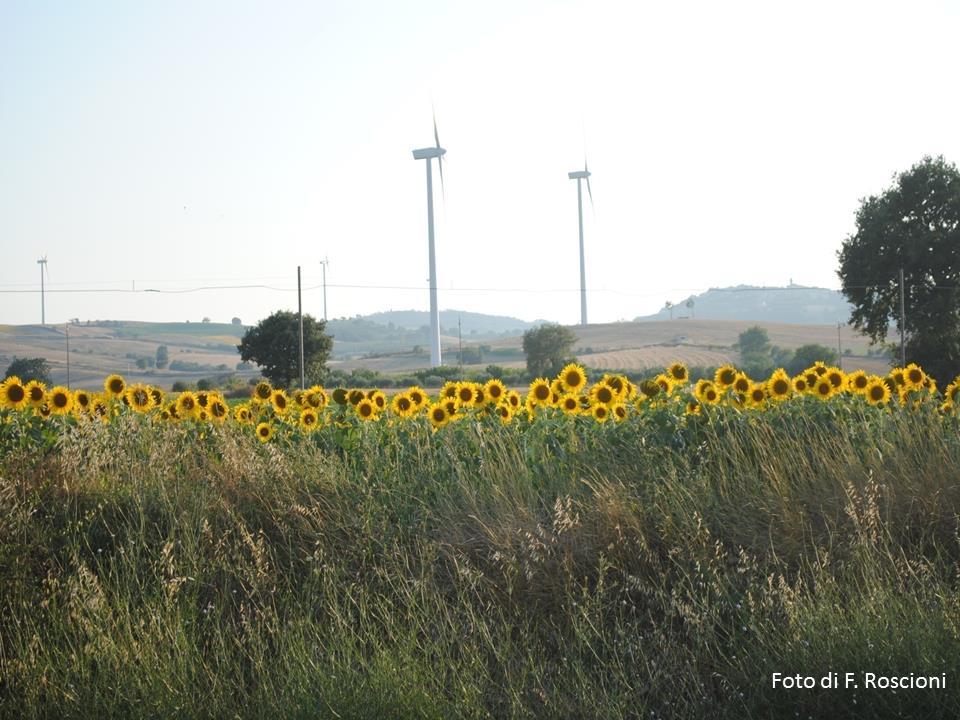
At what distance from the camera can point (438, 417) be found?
27.2ft

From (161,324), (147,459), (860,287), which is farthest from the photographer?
(161,324)

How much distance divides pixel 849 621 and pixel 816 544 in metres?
1.02

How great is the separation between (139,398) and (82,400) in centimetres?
53

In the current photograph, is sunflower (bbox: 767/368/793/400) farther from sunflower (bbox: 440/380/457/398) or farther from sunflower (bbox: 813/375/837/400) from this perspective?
sunflower (bbox: 440/380/457/398)

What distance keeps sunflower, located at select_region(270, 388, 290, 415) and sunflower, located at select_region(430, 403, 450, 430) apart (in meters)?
1.63

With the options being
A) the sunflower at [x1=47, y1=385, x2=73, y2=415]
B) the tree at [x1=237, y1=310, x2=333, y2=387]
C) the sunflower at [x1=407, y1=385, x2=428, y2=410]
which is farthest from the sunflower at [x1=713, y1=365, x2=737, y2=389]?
the tree at [x1=237, y1=310, x2=333, y2=387]

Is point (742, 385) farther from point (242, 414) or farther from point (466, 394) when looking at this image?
point (242, 414)

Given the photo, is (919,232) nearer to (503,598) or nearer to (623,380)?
(623,380)

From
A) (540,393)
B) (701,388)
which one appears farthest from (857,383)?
(540,393)

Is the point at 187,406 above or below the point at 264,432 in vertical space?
above

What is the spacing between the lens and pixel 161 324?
157 meters

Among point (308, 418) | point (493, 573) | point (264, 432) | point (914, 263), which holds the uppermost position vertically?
point (914, 263)

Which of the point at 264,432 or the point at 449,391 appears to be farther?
the point at 449,391

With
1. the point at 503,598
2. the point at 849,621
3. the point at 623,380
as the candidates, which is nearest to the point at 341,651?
the point at 503,598
